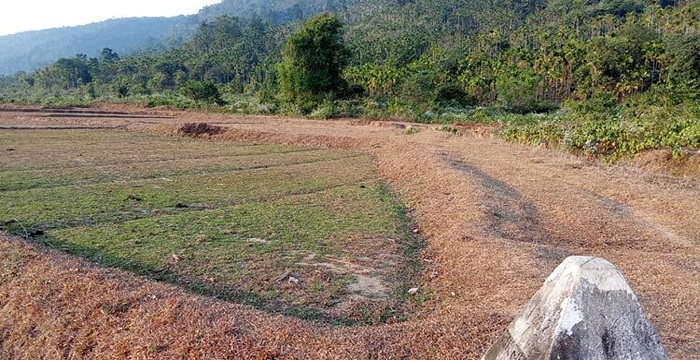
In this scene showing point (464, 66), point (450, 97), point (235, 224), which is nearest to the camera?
point (235, 224)

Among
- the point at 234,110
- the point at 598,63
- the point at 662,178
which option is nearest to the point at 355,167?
the point at 662,178

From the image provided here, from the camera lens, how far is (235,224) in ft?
30.5

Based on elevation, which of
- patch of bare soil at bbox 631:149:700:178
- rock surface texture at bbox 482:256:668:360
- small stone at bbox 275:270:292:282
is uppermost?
rock surface texture at bbox 482:256:668:360

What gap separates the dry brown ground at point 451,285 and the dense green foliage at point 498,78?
820 centimetres

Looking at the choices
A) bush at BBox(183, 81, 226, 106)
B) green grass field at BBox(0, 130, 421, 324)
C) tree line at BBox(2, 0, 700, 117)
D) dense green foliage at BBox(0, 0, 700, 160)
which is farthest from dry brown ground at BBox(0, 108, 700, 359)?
bush at BBox(183, 81, 226, 106)

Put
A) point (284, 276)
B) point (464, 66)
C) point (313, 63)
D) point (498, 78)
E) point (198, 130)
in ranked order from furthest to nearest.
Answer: point (464, 66), point (498, 78), point (313, 63), point (198, 130), point (284, 276)

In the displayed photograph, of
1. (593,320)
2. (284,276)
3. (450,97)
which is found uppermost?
(593,320)

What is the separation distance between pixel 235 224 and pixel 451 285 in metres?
4.31

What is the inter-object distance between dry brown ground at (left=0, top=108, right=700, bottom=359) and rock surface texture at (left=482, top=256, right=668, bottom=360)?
88.9 inches

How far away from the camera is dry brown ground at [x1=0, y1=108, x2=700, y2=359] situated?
15.1ft

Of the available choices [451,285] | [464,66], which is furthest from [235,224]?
[464,66]

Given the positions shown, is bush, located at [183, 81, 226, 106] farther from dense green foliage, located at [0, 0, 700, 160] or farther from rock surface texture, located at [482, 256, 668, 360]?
rock surface texture, located at [482, 256, 668, 360]

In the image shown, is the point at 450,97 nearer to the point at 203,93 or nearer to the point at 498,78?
the point at 498,78

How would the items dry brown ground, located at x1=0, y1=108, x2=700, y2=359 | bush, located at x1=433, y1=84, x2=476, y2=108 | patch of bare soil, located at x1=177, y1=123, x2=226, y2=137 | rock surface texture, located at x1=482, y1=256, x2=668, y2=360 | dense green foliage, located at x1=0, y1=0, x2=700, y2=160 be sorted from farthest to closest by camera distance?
bush, located at x1=433, y1=84, x2=476, y2=108 < dense green foliage, located at x1=0, y1=0, x2=700, y2=160 < patch of bare soil, located at x1=177, y1=123, x2=226, y2=137 < dry brown ground, located at x1=0, y1=108, x2=700, y2=359 < rock surface texture, located at x1=482, y1=256, x2=668, y2=360
